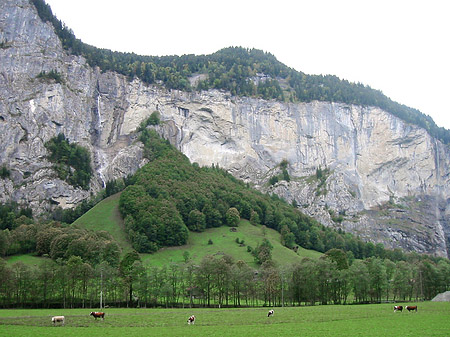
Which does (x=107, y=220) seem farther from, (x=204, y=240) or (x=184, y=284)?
(x=184, y=284)

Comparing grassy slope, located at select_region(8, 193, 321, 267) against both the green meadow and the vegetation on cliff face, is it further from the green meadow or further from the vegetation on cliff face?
the vegetation on cliff face

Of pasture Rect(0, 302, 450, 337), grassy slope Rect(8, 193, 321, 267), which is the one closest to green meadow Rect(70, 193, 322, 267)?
grassy slope Rect(8, 193, 321, 267)

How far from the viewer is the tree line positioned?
8675 cm

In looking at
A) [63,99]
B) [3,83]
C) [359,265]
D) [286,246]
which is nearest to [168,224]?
[286,246]

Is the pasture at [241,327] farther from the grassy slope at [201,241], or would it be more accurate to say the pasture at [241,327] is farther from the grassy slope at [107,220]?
the grassy slope at [107,220]

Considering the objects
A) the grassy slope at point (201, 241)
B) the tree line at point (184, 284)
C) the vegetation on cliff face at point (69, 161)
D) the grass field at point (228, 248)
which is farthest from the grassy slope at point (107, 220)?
the tree line at point (184, 284)

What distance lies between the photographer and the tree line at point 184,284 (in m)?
86.8

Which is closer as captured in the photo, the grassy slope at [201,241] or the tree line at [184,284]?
the tree line at [184,284]

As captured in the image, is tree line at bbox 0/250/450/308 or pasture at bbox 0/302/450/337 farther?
tree line at bbox 0/250/450/308

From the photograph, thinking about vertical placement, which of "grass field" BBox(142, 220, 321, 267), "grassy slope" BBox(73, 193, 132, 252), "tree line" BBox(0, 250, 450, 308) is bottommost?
"tree line" BBox(0, 250, 450, 308)

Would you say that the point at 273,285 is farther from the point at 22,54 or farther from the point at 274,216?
the point at 22,54

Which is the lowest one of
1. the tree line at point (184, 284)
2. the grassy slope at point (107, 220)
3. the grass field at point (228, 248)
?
the tree line at point (184, 284)

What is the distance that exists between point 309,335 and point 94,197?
152979 mm

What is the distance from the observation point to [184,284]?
95.4 metres
